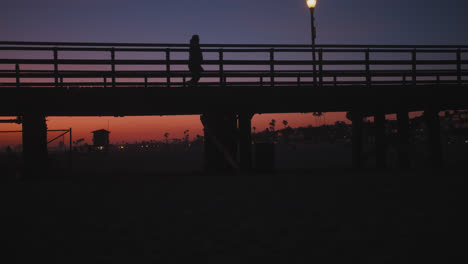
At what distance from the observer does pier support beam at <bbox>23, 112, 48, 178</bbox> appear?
34.8 feet

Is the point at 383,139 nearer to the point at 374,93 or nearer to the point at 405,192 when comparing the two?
the point at 374,93

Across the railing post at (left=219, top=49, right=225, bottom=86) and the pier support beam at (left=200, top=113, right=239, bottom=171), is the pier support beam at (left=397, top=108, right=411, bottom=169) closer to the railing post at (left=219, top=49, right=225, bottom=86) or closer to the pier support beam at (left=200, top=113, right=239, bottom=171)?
the pier support beam at (left=200, top=113, right=239, bottom=171)

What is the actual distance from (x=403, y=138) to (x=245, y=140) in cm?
633

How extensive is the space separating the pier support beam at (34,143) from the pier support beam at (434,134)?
45.3ft

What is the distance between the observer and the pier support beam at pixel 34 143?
10.6m

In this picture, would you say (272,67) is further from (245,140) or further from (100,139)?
(100,139)

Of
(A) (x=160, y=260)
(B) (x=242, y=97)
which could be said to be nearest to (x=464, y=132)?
(B) (x=242, y=97)

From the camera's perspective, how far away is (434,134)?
12.7 metres

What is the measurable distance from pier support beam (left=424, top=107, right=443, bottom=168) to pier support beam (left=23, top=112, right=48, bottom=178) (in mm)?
13805

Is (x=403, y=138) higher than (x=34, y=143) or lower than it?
lower

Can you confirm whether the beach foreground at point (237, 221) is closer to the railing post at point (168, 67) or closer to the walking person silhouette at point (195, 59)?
the railing post at point (168, 67)

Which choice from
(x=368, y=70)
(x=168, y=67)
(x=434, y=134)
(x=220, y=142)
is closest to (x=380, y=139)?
(x=434, y=134)

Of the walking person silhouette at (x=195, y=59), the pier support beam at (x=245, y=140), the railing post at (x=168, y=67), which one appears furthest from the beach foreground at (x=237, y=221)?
the walking person silhouette at (x=195, y=59)

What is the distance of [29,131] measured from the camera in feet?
34.9
